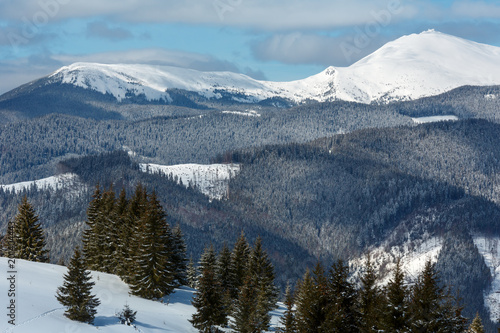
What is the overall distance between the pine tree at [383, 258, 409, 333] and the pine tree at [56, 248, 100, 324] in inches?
877

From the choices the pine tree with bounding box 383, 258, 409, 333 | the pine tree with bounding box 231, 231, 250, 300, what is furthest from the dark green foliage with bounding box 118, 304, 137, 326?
the pine tree with bounding box 383, 258, 409, 333

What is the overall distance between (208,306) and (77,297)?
1333 cm

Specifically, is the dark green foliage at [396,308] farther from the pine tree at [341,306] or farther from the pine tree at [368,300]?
the pine tree at [341,306]

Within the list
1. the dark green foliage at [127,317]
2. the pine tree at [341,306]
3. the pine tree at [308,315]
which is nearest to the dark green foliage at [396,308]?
the pine tree at [341,306]

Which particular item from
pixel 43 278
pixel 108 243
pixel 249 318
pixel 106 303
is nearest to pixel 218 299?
pixel 249 318

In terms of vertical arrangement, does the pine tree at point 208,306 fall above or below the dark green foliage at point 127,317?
above

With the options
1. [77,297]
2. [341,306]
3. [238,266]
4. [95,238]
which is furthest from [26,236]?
[341,306]

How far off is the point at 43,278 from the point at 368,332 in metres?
31.3

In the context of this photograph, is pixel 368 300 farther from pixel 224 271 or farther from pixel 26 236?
Answer: pixel 26 236

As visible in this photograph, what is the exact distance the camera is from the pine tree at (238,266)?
2874 inches

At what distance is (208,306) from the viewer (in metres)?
59.8

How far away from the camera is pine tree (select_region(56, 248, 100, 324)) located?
50.3 m

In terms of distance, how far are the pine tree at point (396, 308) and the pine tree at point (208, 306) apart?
21.4 meters

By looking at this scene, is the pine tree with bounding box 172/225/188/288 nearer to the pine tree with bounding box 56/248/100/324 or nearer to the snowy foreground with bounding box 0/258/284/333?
the snowy foreground with bounding box 0/258/284/333
